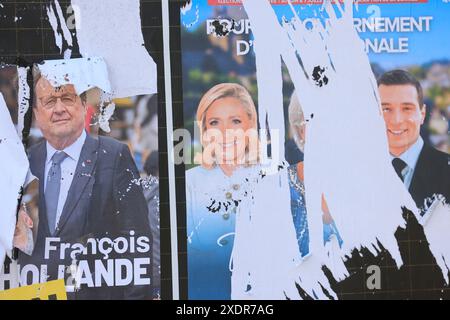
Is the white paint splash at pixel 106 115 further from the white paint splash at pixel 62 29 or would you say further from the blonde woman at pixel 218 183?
the blonde woman at pixel 218 183

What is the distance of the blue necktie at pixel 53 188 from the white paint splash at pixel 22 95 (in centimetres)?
28

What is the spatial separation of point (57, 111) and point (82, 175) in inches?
15.7

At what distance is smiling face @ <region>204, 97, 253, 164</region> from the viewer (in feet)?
14.6

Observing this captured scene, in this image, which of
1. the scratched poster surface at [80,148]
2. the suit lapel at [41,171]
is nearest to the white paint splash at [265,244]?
the scratched poster surface at [80,148]

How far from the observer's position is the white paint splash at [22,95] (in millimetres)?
4422

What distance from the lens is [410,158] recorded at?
454 centimetres

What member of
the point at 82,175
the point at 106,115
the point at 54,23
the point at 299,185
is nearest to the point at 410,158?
the point at 299,185

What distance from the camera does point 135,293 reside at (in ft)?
14.5

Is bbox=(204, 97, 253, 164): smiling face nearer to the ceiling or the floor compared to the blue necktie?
nearer to the ceiling

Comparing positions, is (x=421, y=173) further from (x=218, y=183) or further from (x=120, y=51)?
(x=120, y=51)

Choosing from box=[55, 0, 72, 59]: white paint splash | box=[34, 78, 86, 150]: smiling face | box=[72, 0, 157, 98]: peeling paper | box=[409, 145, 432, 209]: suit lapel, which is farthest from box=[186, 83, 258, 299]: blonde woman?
box=[409, 145, 432, 209]: suit lapel

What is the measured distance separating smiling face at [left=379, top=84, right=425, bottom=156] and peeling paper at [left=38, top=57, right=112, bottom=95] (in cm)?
163

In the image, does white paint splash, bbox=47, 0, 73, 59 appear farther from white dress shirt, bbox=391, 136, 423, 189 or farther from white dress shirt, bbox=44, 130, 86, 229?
white dress shirt, bbox=391, 136, 423, 189
